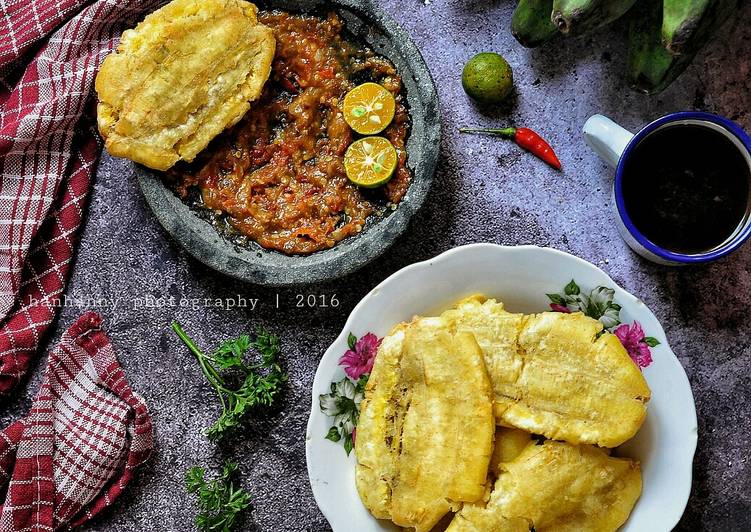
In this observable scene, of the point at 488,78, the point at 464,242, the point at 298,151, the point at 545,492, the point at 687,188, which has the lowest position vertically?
the point at 545,492

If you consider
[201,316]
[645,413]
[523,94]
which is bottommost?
[201,316]

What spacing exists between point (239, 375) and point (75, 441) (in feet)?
2.10

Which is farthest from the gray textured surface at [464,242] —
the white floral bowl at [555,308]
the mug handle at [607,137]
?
the white floral bowl at [555,308]

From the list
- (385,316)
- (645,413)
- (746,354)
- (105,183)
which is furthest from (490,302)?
(105,183)

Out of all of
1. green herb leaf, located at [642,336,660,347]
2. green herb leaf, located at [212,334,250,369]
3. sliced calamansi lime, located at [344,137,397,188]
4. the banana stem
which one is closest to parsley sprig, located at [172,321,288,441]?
green herb leaf, located at [212,334,250,369]

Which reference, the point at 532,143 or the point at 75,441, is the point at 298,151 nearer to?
the point at 532,143

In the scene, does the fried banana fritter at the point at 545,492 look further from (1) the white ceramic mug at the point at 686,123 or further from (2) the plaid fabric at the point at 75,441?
(2) the plaid fabric at the point at 75,441

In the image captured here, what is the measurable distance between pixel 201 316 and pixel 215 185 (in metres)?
0.50

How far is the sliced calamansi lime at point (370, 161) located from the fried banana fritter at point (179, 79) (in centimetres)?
39

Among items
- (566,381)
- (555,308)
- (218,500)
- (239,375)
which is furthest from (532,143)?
(218,500)

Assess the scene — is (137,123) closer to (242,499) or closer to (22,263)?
(22,263)

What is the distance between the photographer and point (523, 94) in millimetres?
2902

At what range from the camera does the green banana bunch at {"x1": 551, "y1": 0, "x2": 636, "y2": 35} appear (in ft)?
7.45

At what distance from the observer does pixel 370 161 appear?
2697mm
